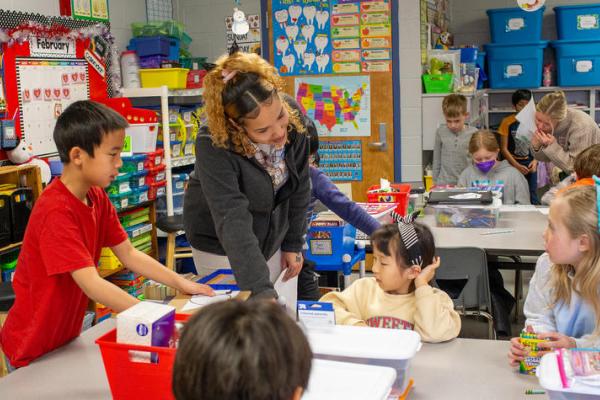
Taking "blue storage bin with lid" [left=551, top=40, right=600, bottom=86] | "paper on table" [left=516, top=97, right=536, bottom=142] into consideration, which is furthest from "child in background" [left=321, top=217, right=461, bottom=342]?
"blue storage bin with lid" [left=551, top=40, right=600, bottom=86]

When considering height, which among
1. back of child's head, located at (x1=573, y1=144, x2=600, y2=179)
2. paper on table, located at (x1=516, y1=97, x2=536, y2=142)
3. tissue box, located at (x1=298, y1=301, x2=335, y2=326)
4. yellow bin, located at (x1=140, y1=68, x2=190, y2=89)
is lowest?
tissue box, located at (x1=298, y1=301, x2=335, y2=326)

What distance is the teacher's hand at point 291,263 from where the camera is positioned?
245cm

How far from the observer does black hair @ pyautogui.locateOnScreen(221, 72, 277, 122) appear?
2018 millimetres

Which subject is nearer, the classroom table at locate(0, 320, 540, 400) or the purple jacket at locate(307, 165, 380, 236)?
the classroom table at locate(0, 320, 540, 400)

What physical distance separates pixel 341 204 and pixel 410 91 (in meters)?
3.25

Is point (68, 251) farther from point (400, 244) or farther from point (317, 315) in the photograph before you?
point (400, 244)

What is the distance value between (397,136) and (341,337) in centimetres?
447

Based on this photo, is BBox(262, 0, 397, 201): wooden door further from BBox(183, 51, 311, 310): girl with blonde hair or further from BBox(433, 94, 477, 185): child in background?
BBox(183, 51, 311, 310): girl with blonde hair

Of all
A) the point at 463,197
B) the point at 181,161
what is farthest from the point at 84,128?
the point at 181,161

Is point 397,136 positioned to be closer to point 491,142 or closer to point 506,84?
point 491,142

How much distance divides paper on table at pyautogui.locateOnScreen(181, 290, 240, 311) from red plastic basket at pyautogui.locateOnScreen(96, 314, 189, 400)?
0.34 meters

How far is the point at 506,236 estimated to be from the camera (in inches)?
138

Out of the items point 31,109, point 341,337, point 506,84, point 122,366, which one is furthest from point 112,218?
point 506,84

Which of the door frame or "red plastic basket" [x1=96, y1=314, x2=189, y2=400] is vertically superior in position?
the door frame
